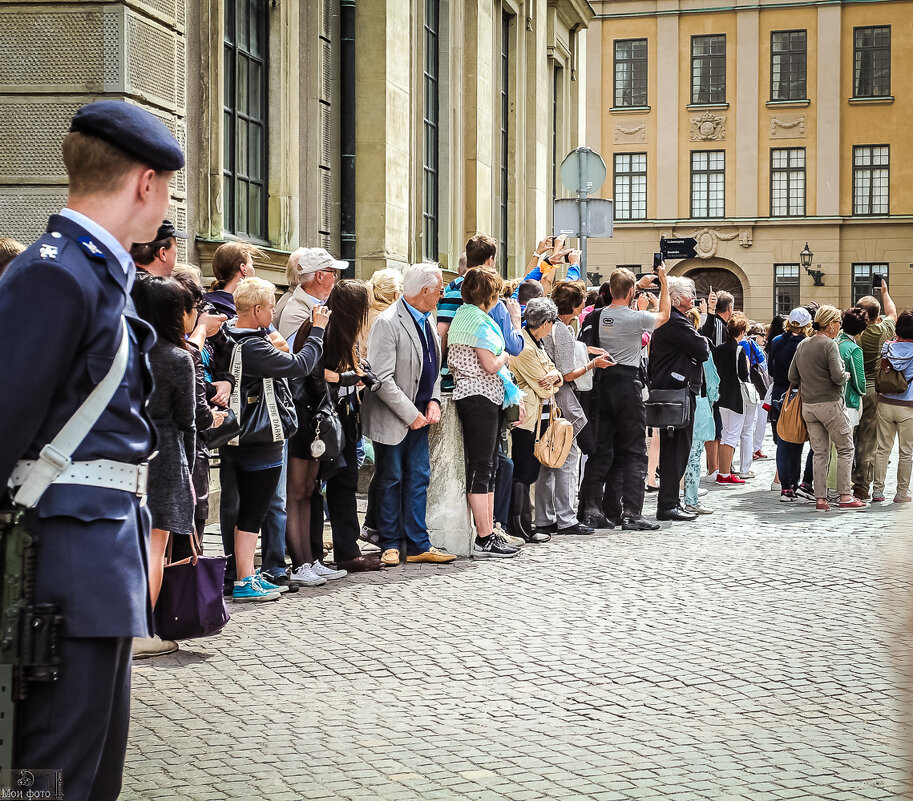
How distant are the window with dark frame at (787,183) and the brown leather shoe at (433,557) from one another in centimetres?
4165

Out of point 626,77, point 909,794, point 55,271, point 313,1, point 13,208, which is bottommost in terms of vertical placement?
point 909,794

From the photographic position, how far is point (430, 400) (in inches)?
369

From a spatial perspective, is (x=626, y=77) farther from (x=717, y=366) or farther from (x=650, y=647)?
(x=650, y=647)

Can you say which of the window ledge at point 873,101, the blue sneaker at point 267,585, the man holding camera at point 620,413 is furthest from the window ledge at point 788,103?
the blue sneaker at point 267,585

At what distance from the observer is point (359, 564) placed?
894 centimetres

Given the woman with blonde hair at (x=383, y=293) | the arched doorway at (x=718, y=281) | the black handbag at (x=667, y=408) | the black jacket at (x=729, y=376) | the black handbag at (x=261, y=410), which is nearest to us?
the black handbag at (x=261, y=410)

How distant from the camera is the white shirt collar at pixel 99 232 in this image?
2781 mm

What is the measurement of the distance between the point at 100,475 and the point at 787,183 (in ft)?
158

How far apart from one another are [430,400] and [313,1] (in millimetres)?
6913

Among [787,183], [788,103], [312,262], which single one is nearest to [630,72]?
[788,103]

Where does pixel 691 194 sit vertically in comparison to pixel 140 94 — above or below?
above

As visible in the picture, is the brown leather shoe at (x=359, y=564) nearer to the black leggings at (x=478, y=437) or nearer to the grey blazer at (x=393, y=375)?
the grey blazer at (x=393, y=375)

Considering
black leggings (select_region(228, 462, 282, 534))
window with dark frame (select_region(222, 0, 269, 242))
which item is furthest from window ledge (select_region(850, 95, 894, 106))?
black leggings (select_region(228, 462, 282, 534))

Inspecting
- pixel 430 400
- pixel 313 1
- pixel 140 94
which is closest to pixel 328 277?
pixel 430 400
